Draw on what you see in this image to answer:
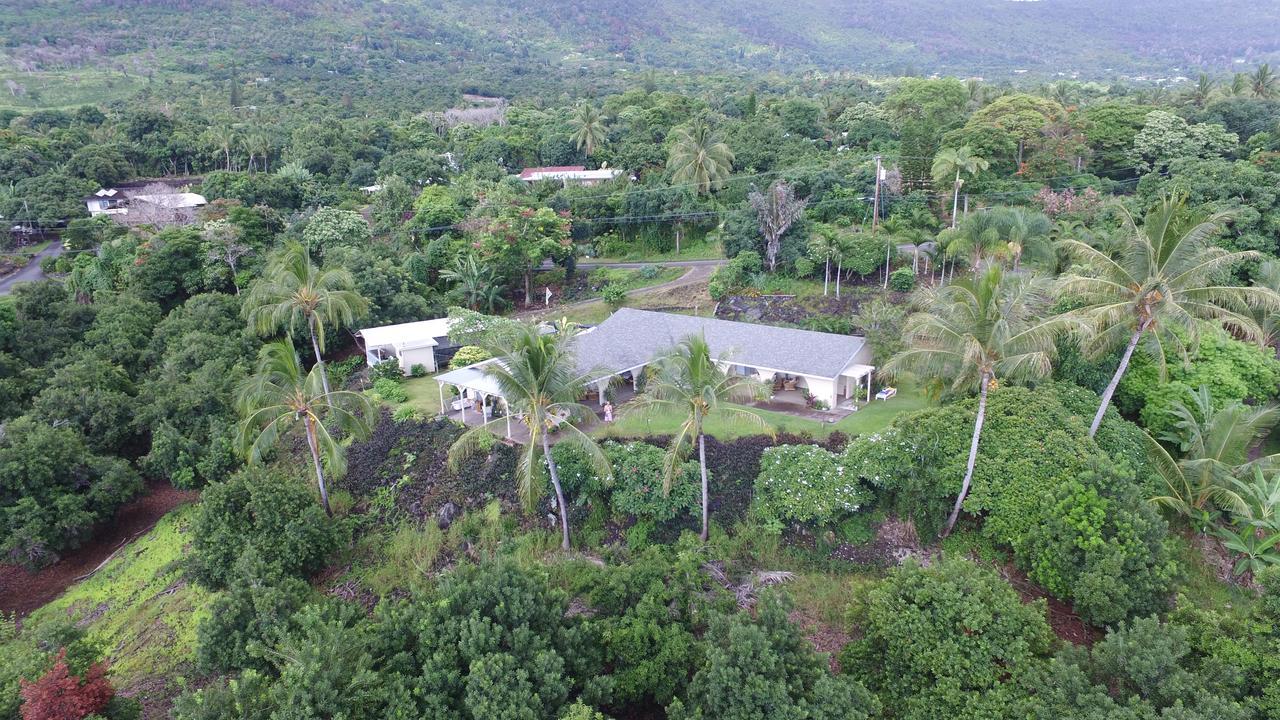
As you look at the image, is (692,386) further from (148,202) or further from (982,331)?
(148,202)

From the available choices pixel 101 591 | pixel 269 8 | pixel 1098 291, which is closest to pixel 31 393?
pixel 101 591

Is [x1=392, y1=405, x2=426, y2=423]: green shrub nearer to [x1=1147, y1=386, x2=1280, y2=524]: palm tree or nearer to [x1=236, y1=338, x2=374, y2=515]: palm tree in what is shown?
[x1=236, y1=338, x2=374, y2=515]: palm tree

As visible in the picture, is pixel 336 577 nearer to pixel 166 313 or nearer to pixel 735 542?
pixel 735 542

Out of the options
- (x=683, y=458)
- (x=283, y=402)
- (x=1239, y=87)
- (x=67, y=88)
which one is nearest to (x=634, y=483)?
(x=683, y=458)

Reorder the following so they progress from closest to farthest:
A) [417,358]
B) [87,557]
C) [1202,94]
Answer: [87,557] < [417,358] < [1202,94]

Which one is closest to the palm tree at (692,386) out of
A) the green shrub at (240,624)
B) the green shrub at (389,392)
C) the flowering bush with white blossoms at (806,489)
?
the flowering bush with white blossoms at (806,489)

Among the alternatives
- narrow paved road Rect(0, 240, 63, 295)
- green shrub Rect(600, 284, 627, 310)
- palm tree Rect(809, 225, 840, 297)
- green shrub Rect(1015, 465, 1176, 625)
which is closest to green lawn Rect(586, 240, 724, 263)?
green shrub Rect(600, 284, 627, 310)
